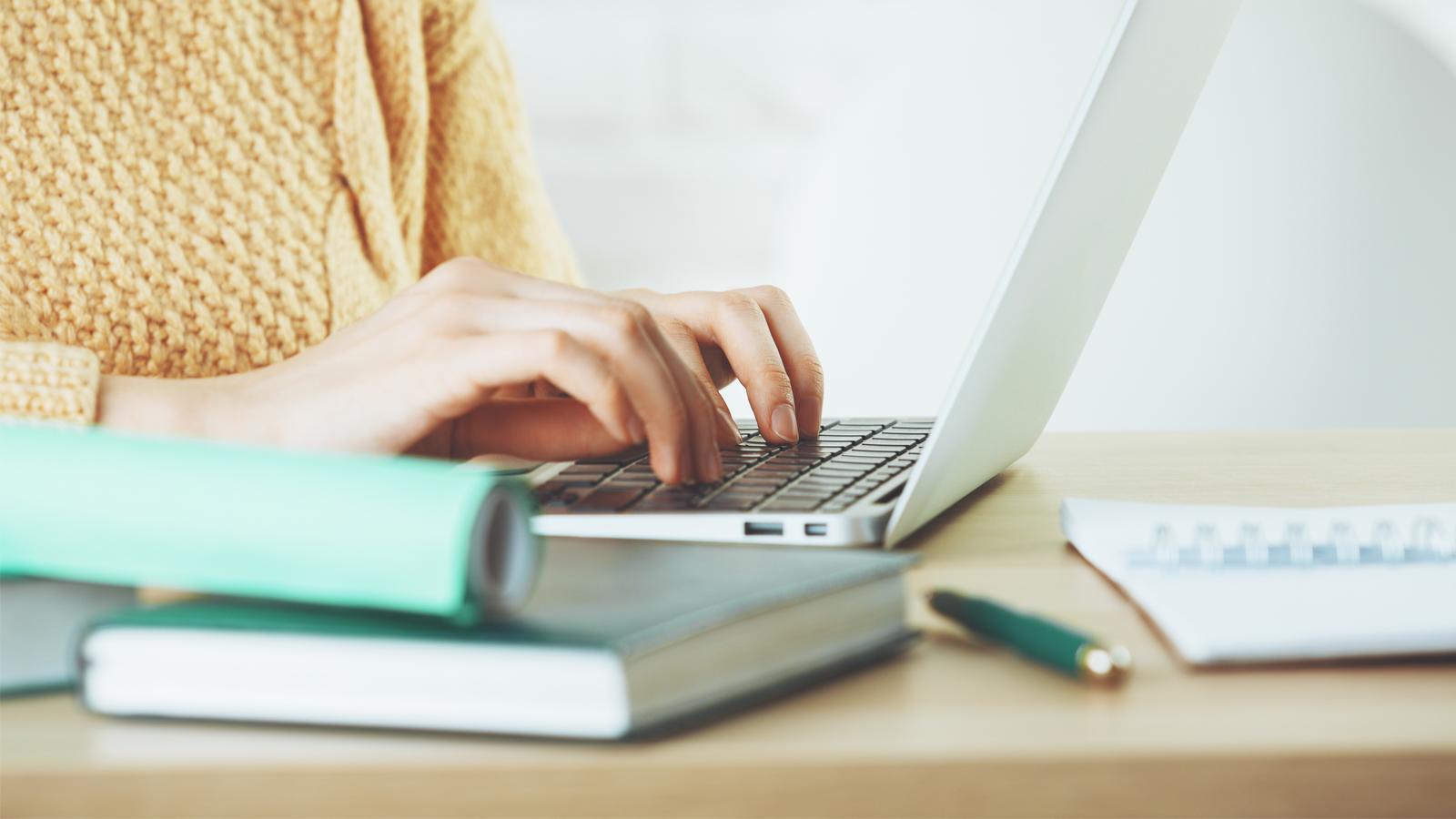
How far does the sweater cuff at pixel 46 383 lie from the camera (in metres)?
0.53

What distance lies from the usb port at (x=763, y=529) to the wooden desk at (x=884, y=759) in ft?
0.45

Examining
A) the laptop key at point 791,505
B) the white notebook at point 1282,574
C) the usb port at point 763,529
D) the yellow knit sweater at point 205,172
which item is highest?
the yellow knit sweater at point 205,172

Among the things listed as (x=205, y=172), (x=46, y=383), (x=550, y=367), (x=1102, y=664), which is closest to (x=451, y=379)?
(x=550, y=367)

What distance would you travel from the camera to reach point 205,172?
925 mm

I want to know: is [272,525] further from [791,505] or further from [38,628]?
[791,505]

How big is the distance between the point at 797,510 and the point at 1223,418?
3.04ft

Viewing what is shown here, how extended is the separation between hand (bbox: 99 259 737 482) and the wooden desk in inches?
7.4

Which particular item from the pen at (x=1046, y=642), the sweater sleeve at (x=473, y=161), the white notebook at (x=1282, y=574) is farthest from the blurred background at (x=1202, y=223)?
the pen at (x=1046, y=642)

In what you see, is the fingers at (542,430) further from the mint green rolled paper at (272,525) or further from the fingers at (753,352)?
the mint green rolled paper at (272,525)

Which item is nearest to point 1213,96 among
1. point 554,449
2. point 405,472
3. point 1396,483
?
point 1396,483

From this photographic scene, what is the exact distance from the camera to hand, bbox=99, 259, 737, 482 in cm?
50

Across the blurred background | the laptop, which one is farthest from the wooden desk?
the blurred background

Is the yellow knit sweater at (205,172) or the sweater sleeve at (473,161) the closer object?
the yellow knit sweater at (205,172)

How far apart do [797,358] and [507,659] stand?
430 mm
